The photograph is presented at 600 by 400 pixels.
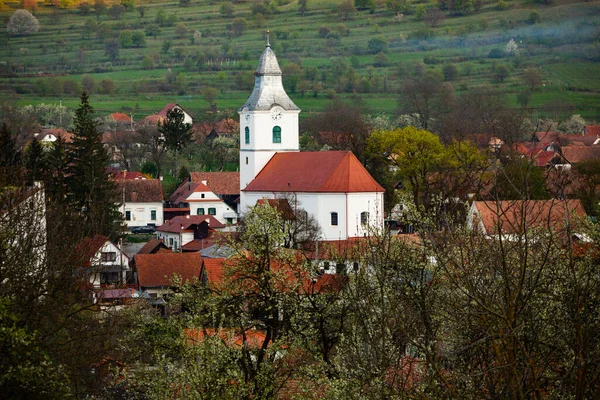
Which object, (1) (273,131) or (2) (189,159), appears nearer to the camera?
(1) (273,131)

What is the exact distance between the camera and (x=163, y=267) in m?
45.1

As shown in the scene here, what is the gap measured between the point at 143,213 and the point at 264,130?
1178 centimetres

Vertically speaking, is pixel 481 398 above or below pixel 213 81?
below

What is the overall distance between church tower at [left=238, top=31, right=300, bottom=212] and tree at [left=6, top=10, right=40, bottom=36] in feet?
434

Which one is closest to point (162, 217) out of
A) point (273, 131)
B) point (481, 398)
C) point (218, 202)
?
point (218, 202)

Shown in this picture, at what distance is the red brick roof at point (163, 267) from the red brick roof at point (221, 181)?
26.9 m

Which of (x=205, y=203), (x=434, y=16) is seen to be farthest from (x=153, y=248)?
(x=434, y=16)

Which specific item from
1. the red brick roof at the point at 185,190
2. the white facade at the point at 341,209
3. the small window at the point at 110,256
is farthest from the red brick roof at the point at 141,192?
the small window at the point at 110,256

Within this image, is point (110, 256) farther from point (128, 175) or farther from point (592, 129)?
point (592, 129)

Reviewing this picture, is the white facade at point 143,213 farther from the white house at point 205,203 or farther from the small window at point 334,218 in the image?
the small window at point 334,218

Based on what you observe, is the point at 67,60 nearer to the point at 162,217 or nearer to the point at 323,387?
the point at 162,217

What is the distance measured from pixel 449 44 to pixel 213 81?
38252mm

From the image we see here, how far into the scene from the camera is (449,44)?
591ft

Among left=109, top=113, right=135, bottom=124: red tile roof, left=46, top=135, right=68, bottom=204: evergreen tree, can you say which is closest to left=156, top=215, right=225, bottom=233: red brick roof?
left=46, top=135, right=68, bottom=204: evergreen tree
